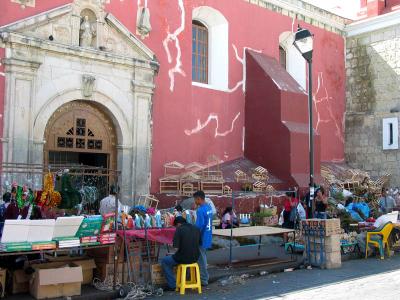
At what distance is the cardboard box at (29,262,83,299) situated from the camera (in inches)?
280

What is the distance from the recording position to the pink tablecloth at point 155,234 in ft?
26.8

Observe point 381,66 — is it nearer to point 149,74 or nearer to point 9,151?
point 149,74

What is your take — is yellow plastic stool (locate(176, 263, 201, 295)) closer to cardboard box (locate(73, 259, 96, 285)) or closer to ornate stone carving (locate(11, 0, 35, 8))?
cardboard box (locate(73, 259, 96, 285))

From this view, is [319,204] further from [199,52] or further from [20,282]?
[20,282]

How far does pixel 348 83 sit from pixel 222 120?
7587 millimetres

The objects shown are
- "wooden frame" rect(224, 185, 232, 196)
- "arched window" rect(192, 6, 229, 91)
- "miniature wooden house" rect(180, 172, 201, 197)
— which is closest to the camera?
"miniature wooden house" rect(180, 172, 201, 197)

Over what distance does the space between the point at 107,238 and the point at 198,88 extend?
831 cm

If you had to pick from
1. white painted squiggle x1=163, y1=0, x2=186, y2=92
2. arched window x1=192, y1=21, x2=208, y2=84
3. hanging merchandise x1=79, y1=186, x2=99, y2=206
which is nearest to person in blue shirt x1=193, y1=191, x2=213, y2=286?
hanging merchandise x1=79, y1=186, x2=99, y2=206

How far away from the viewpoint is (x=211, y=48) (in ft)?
54.1

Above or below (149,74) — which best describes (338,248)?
below

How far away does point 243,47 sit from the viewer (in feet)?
55.4

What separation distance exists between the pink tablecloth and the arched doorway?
458 centimetres

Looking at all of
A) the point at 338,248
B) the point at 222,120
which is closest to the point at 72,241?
the point at 338,248

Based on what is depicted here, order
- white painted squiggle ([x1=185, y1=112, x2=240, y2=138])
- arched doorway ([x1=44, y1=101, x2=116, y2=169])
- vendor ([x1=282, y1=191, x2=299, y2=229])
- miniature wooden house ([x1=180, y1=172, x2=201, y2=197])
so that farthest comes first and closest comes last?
white painted squiggle ([x1=185, y1=112, x2=240, y2=138]), miniature wooden house ([x1=180, y1=172, x2=201, y2=197]), vendor ([x1=282, y1=191, x2=299, y2=229]), arched doorway ([x1=44, y1=101, x2=116, y2=169])
